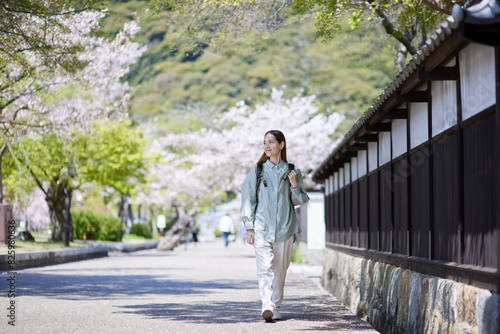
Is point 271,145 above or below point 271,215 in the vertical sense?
above

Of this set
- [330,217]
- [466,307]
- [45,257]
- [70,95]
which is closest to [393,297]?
[466,307]

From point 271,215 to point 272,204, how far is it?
0.13 meters

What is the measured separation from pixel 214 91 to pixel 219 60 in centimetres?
929

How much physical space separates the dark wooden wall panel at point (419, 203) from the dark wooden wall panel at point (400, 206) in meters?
0.38

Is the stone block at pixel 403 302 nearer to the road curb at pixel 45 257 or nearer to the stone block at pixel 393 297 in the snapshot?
the stone block at pixel 393 297

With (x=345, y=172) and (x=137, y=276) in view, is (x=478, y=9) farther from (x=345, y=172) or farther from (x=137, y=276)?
(x=137, y=276)

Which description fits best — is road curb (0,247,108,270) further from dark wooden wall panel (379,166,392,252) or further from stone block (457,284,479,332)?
stone block (457,284,479,332)

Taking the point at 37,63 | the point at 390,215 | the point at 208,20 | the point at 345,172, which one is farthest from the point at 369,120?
the point at 37,63

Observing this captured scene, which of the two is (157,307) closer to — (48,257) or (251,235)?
(251,235)

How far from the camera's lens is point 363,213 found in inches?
580

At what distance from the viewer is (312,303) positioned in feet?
40.6

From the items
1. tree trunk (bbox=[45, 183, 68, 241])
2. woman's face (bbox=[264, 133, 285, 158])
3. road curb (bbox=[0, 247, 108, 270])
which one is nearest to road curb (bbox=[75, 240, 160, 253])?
tree trunk (bbox=[45, 183, 68, 241])

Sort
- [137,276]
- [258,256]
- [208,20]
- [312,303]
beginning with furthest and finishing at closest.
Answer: [137,276], [208,20], [312,303], [258,256]

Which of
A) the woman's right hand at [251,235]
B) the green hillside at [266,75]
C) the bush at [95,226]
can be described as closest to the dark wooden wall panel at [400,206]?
the woman's right hand at [251,235]
